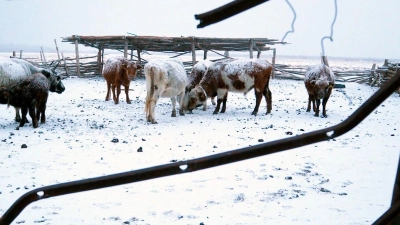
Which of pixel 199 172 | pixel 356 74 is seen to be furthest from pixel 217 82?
pixel 356 74

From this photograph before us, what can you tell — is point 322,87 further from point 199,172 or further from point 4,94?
point 4,94

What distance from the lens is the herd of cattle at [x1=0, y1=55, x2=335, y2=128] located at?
7.75m

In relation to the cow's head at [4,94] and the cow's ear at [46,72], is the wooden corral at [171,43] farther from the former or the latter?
the cow's head at [4,94]

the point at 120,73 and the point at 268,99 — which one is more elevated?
the point at 120,73

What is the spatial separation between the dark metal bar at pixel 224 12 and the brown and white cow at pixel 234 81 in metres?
9.14

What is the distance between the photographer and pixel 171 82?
30.3 ft

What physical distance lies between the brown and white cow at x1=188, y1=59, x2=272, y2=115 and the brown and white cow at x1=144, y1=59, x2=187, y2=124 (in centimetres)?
127

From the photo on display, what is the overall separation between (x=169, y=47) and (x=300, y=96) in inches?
341

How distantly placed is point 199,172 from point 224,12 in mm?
4079

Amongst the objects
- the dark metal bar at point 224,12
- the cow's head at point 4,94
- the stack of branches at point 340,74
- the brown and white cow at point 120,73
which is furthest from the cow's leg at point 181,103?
the stack of branches at point 340,74

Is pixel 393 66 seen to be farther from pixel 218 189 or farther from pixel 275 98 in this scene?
pixel 218 189

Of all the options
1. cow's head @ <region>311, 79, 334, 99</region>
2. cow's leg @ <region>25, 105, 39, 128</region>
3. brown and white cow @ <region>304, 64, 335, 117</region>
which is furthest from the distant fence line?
cow's leg @ <region>25, 105, 39, 128</region>

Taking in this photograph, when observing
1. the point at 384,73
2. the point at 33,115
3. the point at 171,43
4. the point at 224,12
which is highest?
the point at 171,43

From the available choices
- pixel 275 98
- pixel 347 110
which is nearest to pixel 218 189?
pixel 347 110
